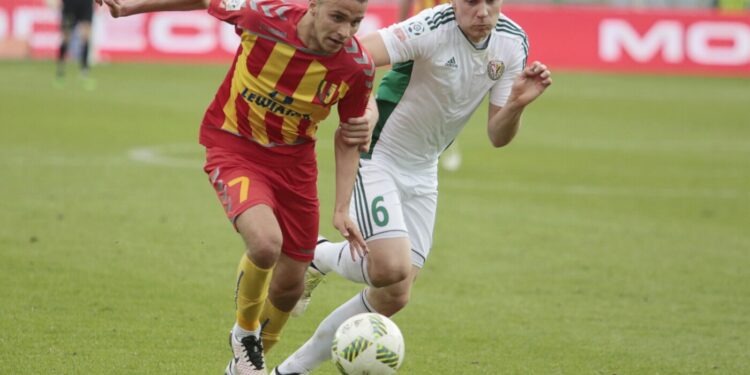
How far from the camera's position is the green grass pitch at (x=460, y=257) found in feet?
22.0

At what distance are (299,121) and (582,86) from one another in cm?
2295

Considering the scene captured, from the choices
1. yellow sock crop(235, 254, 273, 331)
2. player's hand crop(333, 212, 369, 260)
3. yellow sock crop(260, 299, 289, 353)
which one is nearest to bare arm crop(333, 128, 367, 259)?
player's hand crop(333, 212, 369, 260)

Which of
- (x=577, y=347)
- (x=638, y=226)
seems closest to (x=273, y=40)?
(x=577, y=347)

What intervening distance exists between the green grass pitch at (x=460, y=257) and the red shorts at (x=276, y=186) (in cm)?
88

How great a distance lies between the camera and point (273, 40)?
564 centimetres

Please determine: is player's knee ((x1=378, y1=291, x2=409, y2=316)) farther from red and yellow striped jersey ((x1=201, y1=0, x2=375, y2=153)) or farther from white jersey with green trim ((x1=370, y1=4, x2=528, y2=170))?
red and yellow striped jersey ((x1=201, y1=0, x2=375, y2=153))

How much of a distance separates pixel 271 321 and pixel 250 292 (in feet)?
1.75

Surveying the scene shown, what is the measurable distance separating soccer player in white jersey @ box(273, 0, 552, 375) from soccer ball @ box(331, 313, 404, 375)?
2.07 feet

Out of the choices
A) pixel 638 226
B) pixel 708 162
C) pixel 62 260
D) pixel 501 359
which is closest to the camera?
pixel 501 359

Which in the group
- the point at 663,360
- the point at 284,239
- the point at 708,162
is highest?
the point at 284,239

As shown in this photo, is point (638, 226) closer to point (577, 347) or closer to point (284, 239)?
point (577, 347)

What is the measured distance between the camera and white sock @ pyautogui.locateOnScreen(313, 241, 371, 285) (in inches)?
248

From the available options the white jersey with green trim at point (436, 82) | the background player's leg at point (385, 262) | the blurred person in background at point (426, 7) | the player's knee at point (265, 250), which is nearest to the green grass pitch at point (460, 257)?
the blurred person in background at point (426, 7)

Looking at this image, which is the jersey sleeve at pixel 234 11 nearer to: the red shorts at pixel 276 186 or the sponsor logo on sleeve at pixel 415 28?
the red shorts at pixel 276 186
